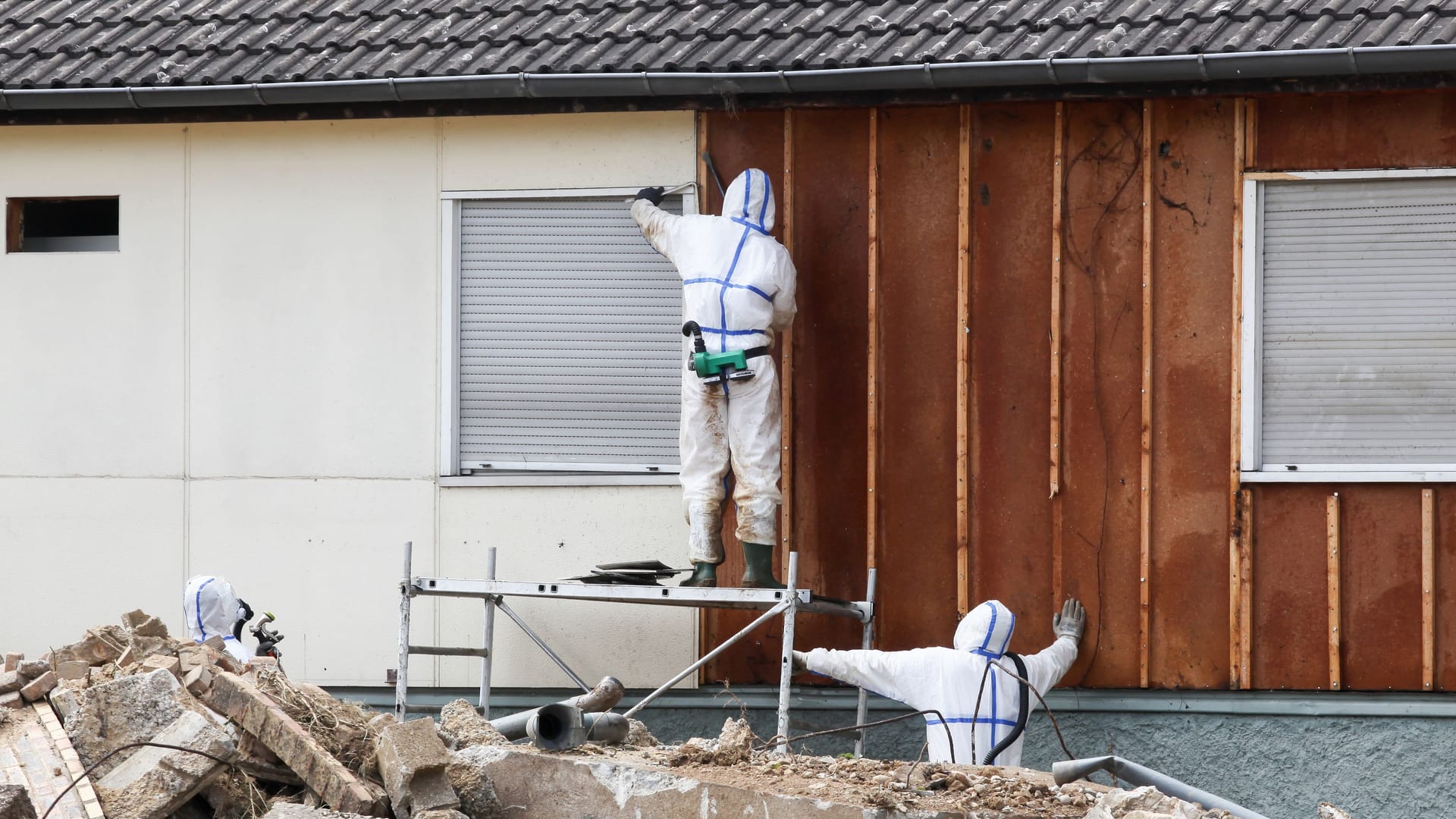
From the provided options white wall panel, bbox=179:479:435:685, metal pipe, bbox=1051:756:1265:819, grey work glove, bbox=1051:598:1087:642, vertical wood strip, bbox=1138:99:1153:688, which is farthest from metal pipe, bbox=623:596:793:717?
vertical wood strip, bbox=1138:99:1153:688

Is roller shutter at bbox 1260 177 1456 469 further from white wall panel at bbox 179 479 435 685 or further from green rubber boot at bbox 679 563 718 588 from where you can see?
white wall panel at bbox 179 479 435 685

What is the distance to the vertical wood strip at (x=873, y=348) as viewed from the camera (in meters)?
8.76

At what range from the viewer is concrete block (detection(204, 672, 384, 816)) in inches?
243

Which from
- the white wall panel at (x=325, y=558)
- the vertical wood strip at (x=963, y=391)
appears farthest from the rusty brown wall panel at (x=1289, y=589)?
the white wall panel at (x=325, y=558)

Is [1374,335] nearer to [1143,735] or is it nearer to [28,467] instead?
[1143,735]

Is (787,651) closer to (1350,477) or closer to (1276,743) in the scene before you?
(1276,743)

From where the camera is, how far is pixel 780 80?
848 centimetres

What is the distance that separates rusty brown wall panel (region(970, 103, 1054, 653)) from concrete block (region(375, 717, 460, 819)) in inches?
132

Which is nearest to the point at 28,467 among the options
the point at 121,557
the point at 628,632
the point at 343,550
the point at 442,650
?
the point at 121,557

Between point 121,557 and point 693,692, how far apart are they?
10.5ft

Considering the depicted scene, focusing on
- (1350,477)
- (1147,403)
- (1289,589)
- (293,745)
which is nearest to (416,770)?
Answer: (293,745)

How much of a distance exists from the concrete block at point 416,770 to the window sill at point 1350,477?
4181mm

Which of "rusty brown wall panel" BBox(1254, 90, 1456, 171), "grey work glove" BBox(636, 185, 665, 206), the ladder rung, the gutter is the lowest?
the ladder rung

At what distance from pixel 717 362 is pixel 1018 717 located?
82.7 inches
